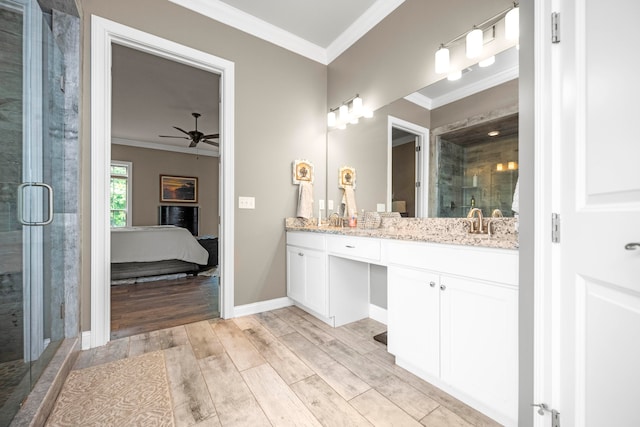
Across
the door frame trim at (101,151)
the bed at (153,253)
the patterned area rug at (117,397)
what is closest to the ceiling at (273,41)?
the door frame trim at (101,151)

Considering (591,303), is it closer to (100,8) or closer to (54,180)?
(54,180)

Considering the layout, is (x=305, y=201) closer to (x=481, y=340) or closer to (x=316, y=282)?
(x=316, y=282)

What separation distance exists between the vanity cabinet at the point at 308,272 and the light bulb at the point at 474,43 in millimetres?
1681

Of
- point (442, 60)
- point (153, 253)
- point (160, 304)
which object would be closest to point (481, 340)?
point (442, 60)

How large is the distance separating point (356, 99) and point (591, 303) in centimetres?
242

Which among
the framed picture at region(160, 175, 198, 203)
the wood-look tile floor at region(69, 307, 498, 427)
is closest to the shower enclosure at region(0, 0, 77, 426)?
the wood-look tile floor at region(69, 307, 498, 427)

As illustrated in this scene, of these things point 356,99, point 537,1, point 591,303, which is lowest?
point 591,303

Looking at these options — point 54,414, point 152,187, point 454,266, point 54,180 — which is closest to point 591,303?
point 454,266

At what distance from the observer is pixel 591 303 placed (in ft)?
2.80

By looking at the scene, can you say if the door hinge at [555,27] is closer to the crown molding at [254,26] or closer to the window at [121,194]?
the crown molding at [254,26]

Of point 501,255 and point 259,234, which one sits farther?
point 259,234

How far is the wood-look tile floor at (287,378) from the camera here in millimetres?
1302

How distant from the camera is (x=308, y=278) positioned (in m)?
2.56

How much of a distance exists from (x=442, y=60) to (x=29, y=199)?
269cm
